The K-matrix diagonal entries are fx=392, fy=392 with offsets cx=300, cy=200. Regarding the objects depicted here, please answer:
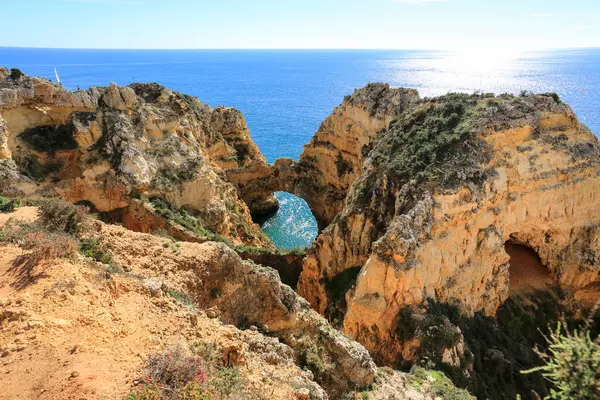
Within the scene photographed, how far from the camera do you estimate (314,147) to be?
4500 cm

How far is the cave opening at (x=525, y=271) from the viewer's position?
24.4 meters

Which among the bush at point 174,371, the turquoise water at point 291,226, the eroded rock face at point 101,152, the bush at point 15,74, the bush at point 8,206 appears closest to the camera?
the bush at point 174,371

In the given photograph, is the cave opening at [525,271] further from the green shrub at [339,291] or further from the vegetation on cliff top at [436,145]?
the green shrub at [339,291]

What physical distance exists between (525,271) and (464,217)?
7640 millimetres

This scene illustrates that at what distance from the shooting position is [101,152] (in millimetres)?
28062

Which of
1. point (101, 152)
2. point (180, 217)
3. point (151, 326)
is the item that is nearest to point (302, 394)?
point (151, 326)

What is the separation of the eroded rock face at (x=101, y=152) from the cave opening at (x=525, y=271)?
21.2 m

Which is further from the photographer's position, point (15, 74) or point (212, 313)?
point (15, 74)

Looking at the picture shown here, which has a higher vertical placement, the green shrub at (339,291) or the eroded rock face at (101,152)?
the eroded rock face at (101,152)

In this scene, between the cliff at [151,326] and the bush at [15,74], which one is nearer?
the cliff at [151,326]

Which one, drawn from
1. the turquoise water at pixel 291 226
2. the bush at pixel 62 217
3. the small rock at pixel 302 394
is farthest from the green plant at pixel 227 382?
the turquoise water at pixel 291 226

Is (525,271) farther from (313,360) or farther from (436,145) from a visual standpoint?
(313,360)

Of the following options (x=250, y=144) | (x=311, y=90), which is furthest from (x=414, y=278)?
(x=311, y=90)

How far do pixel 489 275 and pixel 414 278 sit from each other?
17.6ft
